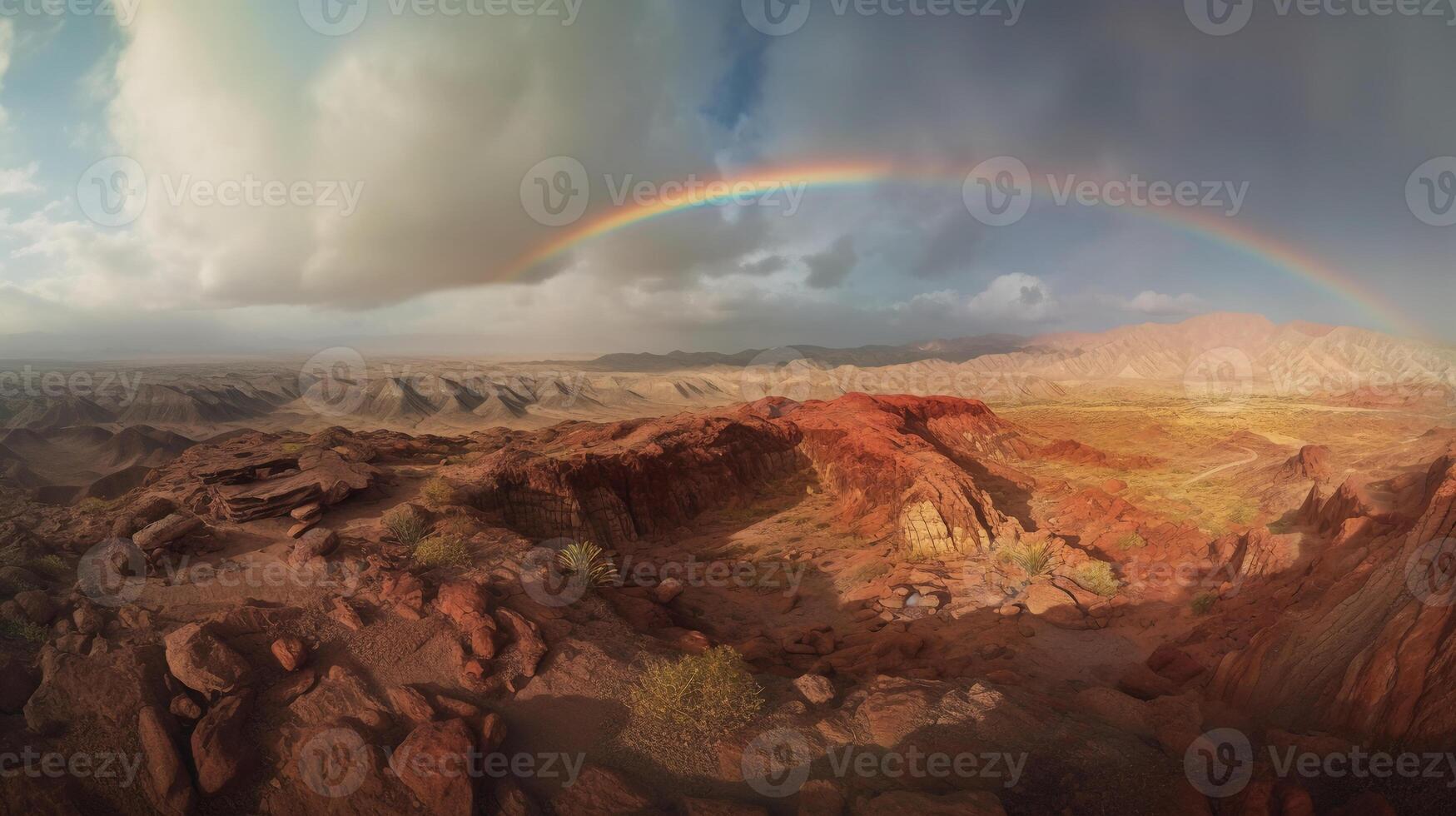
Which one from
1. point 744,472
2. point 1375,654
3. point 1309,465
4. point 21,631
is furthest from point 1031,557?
point 21,631

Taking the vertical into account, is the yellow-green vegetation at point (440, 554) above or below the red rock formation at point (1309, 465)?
below

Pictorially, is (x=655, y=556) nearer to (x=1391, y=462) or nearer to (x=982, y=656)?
(x=982, y=656)

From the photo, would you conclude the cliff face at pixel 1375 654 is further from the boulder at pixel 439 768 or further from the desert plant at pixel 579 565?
the desert plant at pixel 579 565

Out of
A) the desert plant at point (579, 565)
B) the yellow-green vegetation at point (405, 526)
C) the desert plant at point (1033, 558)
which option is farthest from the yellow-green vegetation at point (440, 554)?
the desert plant at point (1033, 558)

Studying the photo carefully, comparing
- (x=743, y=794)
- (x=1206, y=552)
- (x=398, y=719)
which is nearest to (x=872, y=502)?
(x=1206, y=552)

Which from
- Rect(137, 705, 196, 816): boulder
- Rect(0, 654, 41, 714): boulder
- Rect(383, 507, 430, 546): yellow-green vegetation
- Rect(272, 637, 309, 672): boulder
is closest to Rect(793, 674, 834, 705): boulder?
Rect(272, 637, 309, 672): boulder

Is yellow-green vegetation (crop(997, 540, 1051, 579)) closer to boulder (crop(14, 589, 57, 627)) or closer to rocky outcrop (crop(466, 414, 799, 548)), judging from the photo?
rocky outcrop (crop(466, 414, 799, 548))

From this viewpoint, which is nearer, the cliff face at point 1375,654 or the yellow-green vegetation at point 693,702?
the cliff face at point 1375,654
